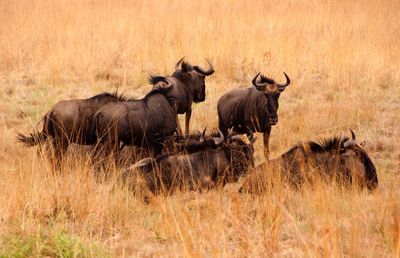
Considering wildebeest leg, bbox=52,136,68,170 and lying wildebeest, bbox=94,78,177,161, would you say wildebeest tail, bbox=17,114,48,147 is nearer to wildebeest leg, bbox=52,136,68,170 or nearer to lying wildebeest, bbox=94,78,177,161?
wildebeest leg, bbox=52,136,68,170

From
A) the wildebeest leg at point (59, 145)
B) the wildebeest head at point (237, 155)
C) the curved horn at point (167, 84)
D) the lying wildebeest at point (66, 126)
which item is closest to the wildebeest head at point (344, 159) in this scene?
the wildebeest head at point (237, 155)

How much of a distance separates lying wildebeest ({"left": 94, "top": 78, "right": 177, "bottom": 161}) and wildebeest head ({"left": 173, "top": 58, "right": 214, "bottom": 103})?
0.88 meters

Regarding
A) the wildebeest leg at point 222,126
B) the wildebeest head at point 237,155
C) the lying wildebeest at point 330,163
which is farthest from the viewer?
the wildebeest leg at point 222,126

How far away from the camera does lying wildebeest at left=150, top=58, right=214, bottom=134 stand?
8.04 metres

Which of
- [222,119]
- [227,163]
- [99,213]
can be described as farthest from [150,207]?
[222,119]

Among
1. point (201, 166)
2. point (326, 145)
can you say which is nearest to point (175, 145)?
point (201, 166)

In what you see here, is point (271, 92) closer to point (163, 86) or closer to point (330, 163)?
point (163, 86)

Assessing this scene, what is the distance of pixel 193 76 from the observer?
861cm

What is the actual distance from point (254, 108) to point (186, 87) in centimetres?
91

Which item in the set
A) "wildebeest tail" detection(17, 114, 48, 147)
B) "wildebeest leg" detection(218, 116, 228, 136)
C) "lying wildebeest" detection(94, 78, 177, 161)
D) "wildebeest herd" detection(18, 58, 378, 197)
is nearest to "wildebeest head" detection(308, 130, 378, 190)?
"wildebeest herd" detection(18, 58, 378, 197)

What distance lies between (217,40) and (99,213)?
8128 millimetres

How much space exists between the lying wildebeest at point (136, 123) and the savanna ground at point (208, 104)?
412 millimetres

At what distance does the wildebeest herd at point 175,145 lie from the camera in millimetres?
6410

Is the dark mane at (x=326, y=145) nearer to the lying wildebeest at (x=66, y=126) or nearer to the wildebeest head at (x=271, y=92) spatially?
the wildebeest head at (x=271, y=92)
